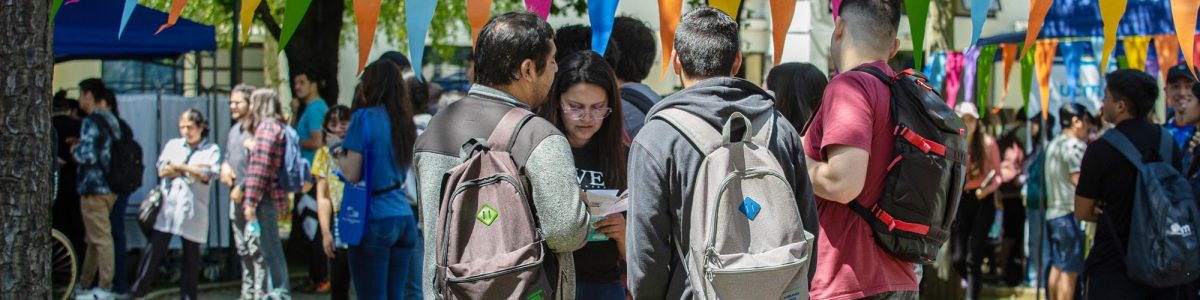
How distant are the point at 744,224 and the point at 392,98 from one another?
335 centimetres

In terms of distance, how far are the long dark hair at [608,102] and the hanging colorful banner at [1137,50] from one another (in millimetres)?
6861

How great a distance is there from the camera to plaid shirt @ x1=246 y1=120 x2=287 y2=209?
8.00 m

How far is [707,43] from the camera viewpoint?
3268 millimetres

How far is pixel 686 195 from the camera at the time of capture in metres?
3.13

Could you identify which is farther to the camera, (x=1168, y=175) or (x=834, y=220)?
(x=1168, y=175)

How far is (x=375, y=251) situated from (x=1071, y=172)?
5327 millimetres

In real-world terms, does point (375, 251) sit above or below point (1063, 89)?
below

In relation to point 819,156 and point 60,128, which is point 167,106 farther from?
point 819,156

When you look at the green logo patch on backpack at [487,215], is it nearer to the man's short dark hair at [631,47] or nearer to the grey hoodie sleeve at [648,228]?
the grey hoodie sleeve at [648,228]

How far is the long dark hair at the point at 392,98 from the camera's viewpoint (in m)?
6.06

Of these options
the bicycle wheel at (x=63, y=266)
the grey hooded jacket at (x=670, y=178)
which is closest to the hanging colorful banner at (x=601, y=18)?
the grey hooded jacket at (x=670, y=178)

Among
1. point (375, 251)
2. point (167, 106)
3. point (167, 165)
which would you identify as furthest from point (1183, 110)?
point (167, 106)

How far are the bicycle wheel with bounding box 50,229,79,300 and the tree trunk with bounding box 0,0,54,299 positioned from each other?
524cm

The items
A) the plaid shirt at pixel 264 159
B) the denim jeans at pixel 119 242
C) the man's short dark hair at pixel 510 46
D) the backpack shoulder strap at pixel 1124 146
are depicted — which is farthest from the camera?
the denim jeans at pixel 119 242
